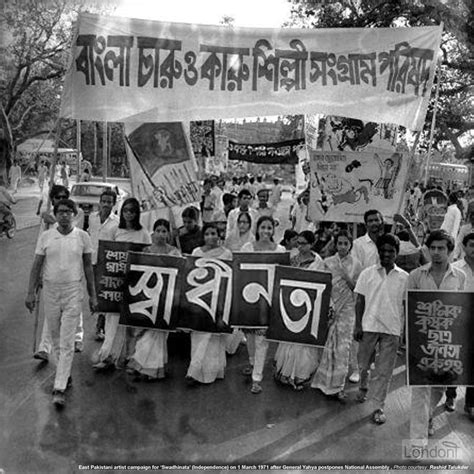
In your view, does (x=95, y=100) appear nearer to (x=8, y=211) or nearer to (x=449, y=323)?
(x=449, y=323)

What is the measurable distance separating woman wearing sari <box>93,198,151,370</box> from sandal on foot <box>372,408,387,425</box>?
228 cm

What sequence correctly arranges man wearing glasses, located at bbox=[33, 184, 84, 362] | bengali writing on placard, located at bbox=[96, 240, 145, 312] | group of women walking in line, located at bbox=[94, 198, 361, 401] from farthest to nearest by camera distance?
man wearing glasses, located at bbox=[33, 184, 84, 362], bengali writing on placard, located at bbox=[96, 240, 145, 312], group of women walking in line, located at bbox=[94, 198, 361, 401]

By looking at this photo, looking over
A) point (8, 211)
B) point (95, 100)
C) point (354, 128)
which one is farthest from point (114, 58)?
point (8, 211)

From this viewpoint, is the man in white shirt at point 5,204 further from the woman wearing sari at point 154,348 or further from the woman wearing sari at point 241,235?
the woman wearing sari at point 154,348

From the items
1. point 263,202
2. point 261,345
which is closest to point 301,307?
point 261,345

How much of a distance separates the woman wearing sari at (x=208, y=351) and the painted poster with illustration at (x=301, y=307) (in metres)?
0.51

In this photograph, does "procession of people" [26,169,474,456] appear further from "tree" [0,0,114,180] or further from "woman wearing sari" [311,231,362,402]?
"tree" [0,0,114,180]

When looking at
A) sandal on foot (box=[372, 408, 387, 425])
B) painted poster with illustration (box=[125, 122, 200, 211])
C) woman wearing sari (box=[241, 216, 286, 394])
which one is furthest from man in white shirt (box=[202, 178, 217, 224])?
sandal on foot (box=[372, 408, 387, 425])

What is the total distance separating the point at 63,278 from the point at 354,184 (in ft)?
10.6

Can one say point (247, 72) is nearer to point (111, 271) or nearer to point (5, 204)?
point (111, 271)

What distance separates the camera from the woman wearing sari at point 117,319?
5.24 meters

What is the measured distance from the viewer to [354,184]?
618cm

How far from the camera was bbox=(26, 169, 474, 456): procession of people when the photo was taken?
436cm

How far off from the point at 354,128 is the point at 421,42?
4.70 m
